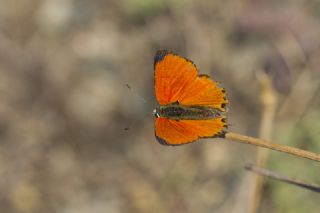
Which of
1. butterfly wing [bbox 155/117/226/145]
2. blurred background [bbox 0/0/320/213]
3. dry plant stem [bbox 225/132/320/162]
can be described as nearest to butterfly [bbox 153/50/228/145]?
butterfly wing [bbox 155/117/226/145]

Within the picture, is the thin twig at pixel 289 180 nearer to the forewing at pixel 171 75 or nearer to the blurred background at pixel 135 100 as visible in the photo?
the forewing at pixel 171 75

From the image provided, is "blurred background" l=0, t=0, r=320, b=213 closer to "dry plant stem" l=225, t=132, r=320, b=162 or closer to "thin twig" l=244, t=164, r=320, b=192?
"thin twig" l=244, t=164, r=320, b=192

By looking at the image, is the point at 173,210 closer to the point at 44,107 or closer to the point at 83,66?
the point at 44,107

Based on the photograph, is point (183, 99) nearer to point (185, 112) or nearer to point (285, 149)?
point (185, 112)

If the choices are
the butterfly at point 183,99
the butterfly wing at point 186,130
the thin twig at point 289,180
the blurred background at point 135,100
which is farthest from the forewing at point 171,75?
the blurred background at point 135,100

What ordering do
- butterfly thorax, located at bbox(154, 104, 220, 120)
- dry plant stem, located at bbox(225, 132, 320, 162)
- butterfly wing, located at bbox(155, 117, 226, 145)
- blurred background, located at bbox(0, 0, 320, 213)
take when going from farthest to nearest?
blurred background, located at bbox(0, 0, 320, 213)
butterfly thorax, located at bbox(154, 104, 220, 120)
butterfly wing, located at bbox(155, 117, 226, 145)
dry plant stem, located at bbox(225, 132, 320, 162)
